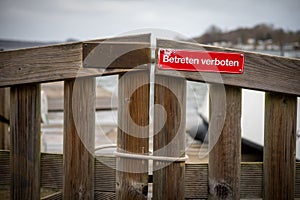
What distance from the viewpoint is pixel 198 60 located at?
176 centimetres

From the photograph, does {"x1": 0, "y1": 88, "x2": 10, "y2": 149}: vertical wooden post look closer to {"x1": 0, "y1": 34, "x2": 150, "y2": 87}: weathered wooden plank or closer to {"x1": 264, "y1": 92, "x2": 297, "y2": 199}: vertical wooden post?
{"x1": 0, "y1": 34, "x2": 150, "y2": 87}: weathered wooden plank

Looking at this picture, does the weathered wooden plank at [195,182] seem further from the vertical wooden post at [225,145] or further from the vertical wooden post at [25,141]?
the vertical wooden post at [25,141]

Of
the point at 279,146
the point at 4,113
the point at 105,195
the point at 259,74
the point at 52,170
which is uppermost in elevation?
the point at 259,74

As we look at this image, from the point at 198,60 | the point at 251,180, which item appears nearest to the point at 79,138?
the point at 198,60

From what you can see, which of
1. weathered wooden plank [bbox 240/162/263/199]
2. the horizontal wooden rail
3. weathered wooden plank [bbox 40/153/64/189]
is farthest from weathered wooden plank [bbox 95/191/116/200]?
weathered wooden plank [bbox 240/162/263/199]

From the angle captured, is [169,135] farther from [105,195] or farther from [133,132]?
[105,195]

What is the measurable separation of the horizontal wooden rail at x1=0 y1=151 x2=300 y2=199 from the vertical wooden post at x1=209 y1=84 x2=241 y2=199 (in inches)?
1.8

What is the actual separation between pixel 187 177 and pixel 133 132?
0.33 m

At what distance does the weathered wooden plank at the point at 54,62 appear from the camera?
176 cm

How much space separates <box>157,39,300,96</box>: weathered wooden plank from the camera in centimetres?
177

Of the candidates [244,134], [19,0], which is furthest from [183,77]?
[19,0]

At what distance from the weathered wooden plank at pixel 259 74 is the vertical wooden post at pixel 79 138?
36 cm

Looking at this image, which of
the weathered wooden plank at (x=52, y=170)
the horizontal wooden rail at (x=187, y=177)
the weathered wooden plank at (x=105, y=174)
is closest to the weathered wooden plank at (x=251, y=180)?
the horizontal wooden rail at (x=187, y=177)

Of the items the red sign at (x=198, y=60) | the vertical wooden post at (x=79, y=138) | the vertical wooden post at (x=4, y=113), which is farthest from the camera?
the vertical wooden post at (x=4, y=113)
